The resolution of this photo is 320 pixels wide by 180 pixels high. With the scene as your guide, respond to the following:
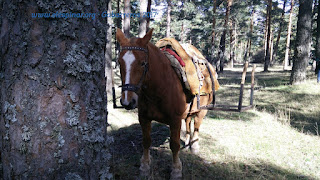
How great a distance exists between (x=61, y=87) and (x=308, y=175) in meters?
4.40

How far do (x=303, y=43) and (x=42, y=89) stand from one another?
1177cm

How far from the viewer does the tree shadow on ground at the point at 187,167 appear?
11.5 feet

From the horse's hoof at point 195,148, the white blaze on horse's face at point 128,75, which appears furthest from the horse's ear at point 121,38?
the horse's hoof at point 195,148

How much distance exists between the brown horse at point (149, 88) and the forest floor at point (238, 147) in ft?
1.66

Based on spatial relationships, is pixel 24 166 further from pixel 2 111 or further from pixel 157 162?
pixel 157 162

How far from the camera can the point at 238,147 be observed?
475cm

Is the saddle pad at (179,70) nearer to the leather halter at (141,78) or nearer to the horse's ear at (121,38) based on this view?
the leather halter at (141,78)

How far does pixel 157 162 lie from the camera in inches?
157

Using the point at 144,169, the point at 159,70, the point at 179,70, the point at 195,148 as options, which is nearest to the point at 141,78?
the point at 159,70

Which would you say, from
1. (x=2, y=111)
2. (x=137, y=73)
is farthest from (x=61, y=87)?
(x=137, y=73)

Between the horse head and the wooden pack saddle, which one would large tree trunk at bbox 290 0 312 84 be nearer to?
the wooden pack saddle

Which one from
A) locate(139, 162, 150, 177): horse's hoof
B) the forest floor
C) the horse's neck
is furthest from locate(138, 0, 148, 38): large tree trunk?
locate(139, 162, 150, 177): horse's hoof

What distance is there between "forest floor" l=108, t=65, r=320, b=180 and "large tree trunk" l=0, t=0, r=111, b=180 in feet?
3.43

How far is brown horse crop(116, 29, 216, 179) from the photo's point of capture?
241 cm
